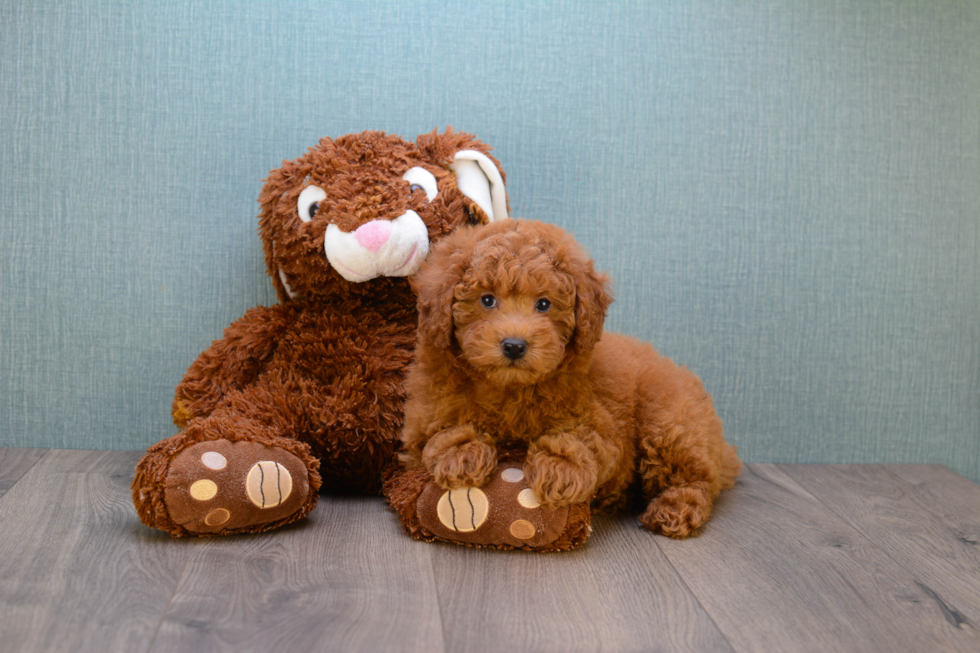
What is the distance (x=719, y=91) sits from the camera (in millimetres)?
1735

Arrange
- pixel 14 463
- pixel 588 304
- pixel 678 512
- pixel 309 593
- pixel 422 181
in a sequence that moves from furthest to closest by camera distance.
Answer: pixel 14 463 → pixel 422 181 → pixel 678 512 → pixel 588 304 → pixel 309 593

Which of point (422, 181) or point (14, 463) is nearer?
point (422, 181)

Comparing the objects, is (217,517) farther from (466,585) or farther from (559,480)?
(559,480)

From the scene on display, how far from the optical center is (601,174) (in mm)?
1723

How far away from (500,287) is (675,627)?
1.67ft

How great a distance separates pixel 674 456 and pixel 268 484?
26.2 inches

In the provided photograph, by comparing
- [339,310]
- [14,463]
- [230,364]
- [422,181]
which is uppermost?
[422,181]

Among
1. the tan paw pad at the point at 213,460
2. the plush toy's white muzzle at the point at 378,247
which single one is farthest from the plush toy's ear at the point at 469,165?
the tan paw pad at the point at 213,460

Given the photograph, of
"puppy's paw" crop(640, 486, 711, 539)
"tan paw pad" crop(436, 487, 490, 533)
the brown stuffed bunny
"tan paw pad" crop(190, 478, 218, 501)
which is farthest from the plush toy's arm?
"puppy's paw" crop(640, 486, 711, 539)

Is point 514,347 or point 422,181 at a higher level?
point 422,181

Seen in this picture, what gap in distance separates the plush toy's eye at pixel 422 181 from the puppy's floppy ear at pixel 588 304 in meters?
0.36

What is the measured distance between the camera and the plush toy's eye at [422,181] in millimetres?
1418

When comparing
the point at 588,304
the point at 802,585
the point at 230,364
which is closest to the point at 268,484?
the point at 230,364

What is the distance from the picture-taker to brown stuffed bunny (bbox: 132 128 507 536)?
53.1 inches
